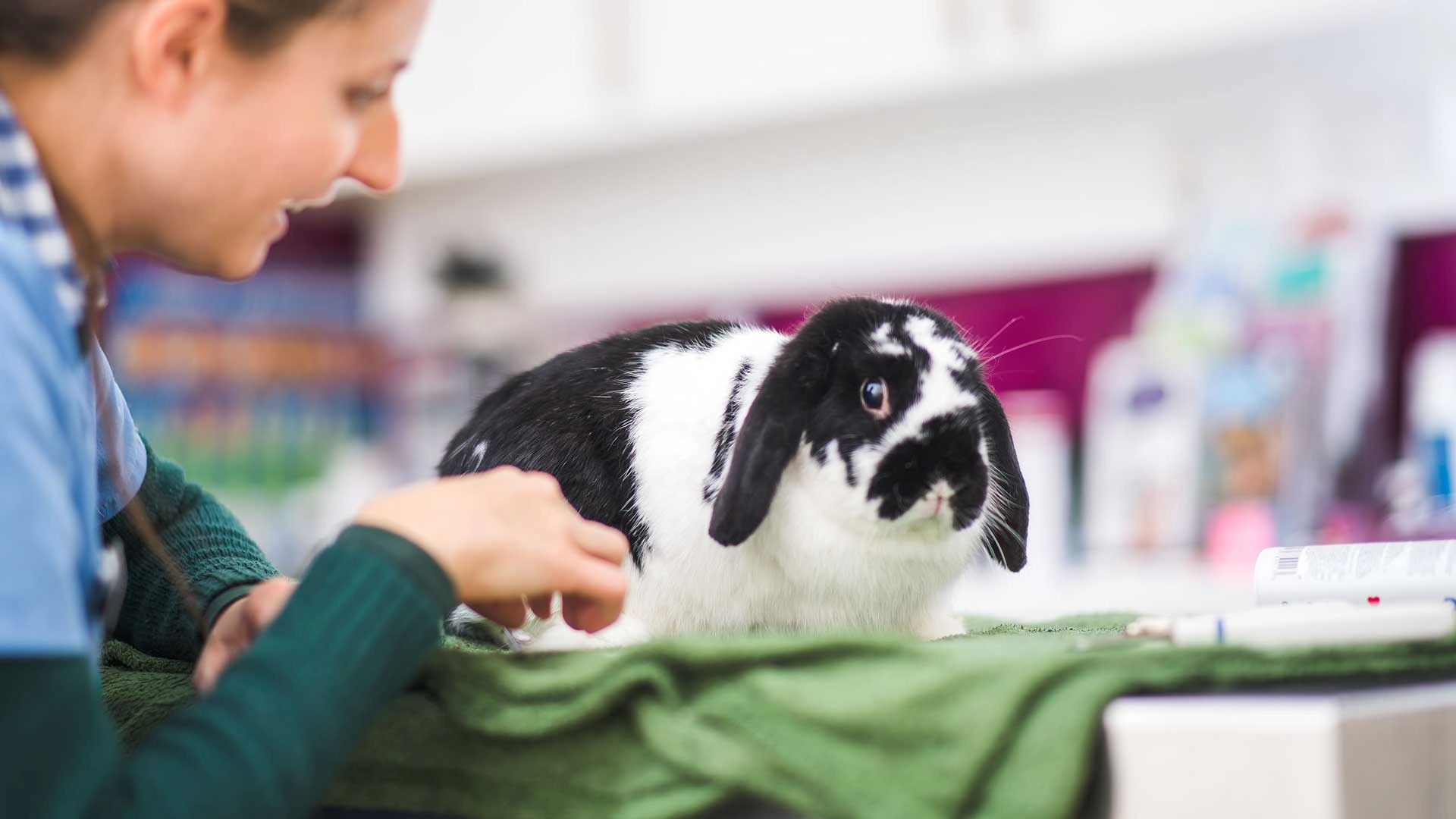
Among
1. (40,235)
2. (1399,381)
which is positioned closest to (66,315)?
(40,235)

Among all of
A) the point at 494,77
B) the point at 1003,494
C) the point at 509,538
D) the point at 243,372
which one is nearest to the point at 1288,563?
the point at 1003,494

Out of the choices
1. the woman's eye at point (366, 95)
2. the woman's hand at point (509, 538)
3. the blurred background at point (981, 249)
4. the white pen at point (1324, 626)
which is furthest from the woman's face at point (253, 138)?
the blurred background at point (981, 249)

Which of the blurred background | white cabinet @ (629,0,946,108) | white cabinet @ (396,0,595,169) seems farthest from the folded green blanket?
white cabinet @ (396,0,595,169)

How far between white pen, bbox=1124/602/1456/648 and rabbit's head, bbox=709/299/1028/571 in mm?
116

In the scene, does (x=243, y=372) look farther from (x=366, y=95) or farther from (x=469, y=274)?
(x=366, y=95)

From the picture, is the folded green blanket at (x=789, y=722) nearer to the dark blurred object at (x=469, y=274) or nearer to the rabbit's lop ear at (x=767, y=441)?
the rabbit's lop ear at (x=767, y=441)

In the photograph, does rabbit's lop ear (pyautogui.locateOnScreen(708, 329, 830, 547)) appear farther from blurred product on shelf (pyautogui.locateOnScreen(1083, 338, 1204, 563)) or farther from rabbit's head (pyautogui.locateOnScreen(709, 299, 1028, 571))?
blurred product on shelf (pyautogui.locateOnScreen(1083, 338, 1204, 563))

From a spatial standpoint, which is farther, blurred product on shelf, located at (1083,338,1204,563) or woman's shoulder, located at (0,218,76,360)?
blurred product on shelf, located at (1083,338,1204,563)

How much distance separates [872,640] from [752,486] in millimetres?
99

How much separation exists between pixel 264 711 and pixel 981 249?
2.00 metres

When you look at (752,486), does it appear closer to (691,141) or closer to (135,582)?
(135,582)

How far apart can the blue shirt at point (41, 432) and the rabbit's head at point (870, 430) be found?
233mm

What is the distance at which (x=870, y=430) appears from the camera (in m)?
0.55

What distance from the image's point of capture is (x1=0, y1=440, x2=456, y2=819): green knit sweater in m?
0.39
